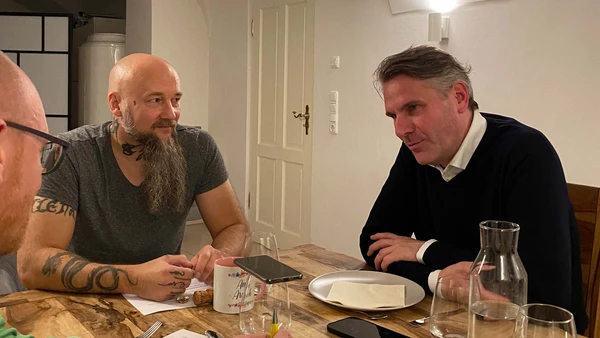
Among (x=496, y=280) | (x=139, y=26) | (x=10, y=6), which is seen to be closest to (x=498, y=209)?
(x=496, y=280)

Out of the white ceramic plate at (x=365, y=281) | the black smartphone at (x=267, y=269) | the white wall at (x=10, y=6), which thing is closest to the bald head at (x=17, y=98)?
the black smartphone at (x=267, y=269)

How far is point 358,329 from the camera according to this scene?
4.07 feet

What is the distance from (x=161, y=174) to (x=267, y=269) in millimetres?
913

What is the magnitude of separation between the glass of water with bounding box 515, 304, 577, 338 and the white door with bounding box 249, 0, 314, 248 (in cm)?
380

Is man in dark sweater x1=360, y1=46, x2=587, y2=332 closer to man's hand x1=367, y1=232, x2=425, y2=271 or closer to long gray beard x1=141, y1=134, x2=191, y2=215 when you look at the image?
man's hand x1=367, y1=232, x2=425, y2=271

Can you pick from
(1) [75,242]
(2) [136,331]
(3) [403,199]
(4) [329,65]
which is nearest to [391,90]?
(3) [403,199]

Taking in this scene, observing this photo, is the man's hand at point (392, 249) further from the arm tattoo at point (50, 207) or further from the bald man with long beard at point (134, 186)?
the arm tattoo at point (50, 207)

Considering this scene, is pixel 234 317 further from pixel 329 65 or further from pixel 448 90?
pixel 329 65

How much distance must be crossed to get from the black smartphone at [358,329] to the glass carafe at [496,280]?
0.70 ft

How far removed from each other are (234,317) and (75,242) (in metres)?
0.83

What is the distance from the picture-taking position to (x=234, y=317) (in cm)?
134

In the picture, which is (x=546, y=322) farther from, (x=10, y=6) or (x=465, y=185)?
(x=10, y=6)

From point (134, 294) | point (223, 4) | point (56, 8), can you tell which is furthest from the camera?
point (56, 8)

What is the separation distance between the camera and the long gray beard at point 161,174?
6.38 ft
